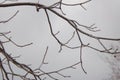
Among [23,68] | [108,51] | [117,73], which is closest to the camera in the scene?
[108,51]

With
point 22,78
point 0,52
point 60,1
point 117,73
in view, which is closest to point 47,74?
point 22,78

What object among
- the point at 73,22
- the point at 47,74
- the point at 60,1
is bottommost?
the point at 47,74

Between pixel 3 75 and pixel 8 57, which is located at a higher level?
pixel 8 57

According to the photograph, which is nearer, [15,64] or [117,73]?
[15,64]

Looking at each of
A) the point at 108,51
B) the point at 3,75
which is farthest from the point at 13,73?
the point at 108,51

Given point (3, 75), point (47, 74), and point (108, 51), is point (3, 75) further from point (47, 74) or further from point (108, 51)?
point (108, 51)

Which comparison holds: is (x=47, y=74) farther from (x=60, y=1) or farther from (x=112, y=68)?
(x=112, y=68)

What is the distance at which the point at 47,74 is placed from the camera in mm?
3066

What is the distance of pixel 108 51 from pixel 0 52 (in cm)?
94

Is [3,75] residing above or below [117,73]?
above

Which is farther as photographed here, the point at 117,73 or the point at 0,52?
the point at 117,73

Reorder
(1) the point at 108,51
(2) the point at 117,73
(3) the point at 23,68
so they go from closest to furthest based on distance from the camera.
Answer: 1. (1) the point at 108,51
2. (3) the point at 23,68
3. (2) the point at 117,73

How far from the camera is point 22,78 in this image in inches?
119

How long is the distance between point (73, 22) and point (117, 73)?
21.2m
